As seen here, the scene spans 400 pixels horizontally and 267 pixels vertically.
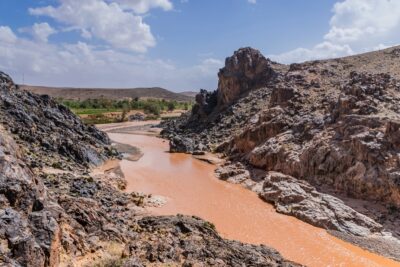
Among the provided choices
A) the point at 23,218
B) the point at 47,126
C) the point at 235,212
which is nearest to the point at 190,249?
the point at 23,218

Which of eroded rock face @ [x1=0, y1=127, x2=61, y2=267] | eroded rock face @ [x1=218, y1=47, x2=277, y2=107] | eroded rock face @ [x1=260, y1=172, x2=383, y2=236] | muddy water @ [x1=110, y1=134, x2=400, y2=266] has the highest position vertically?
eroded rock face @ [x1=218, y1=47, x2=277, y2=107]

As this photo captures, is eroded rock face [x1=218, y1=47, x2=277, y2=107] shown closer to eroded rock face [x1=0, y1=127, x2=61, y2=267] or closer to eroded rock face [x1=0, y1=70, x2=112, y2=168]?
eroded rock face [x1=0, y1=70, x2=112, y2=168]

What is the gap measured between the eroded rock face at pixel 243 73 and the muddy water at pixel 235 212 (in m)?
23.1

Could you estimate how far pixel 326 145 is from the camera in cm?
3497

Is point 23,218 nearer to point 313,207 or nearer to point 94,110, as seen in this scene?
point 313,207

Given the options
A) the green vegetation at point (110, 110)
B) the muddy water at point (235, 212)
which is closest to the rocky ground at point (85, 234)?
the muddy water at point (235, 212)

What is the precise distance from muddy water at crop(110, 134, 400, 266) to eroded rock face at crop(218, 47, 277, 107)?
23.1 meters

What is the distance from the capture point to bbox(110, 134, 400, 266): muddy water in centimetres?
2341

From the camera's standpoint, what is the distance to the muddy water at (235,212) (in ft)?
76.8

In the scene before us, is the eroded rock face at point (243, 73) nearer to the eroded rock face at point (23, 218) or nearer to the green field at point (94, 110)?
the green field at point (94, 110)

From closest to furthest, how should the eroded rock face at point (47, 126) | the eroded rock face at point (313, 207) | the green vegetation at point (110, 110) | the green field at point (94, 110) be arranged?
1. the eroded rock face at point (313, 207)
2. the eroded rock face at point (47, 126)
3. the green vegetation at point (110, 110)
4. the green field at point (94, 110)

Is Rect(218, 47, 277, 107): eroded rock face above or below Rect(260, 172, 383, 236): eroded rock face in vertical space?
above

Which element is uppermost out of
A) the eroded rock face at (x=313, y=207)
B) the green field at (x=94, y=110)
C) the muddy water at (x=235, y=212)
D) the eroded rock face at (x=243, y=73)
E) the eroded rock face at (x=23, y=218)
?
the eroded rock face at (x=243, y=73)

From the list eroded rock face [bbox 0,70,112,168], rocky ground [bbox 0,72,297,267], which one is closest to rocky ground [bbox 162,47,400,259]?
rocky ground [bbox 0,72,297,267]
